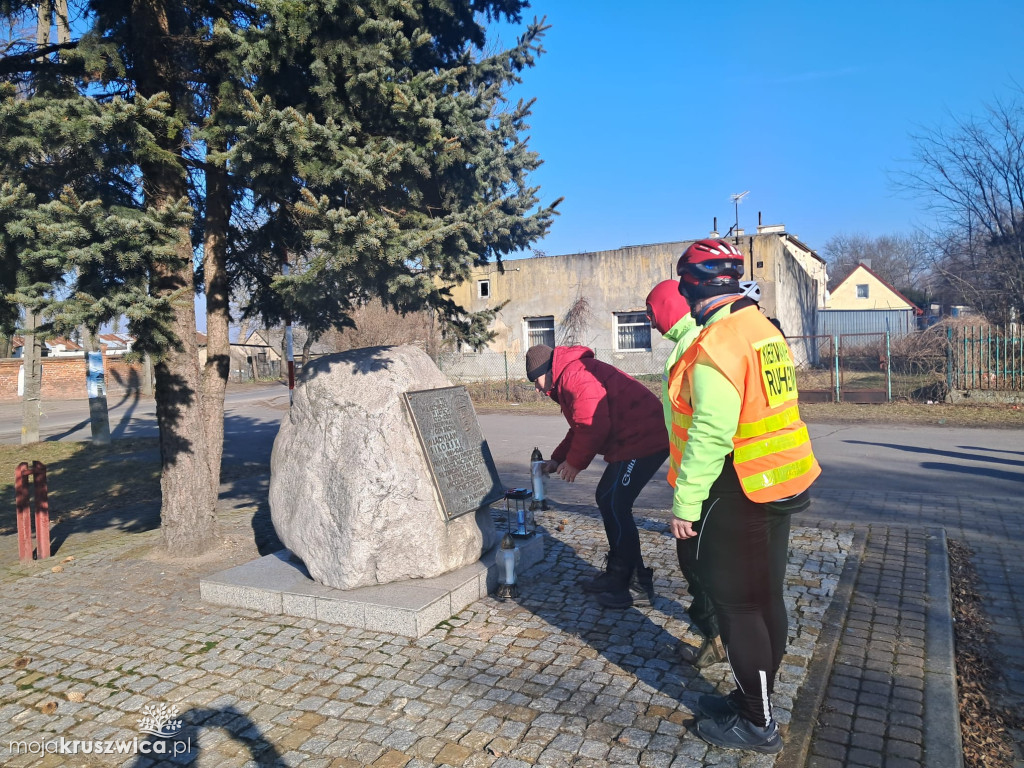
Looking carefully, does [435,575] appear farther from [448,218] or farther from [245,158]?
[245,158]

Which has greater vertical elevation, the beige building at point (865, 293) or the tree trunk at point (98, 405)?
the beige building at point (865, 293)

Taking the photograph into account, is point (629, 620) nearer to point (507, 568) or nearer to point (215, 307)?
point (507, 568)

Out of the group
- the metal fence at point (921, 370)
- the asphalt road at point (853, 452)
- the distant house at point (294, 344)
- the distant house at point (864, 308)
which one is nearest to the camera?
the asphalt road at point (853, 452)

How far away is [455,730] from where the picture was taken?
3.23 meters

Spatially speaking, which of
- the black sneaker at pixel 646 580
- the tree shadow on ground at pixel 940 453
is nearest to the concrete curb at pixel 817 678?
the black sneaker at pixel 646 580

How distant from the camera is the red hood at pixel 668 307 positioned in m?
3.85

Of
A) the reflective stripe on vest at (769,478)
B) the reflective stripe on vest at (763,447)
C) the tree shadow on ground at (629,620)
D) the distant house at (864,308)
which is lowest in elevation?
the tree shadow on ground at (629,620)

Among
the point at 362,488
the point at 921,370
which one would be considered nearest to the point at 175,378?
the point at 362,488

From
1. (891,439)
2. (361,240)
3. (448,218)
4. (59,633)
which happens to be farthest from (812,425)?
(59,633)

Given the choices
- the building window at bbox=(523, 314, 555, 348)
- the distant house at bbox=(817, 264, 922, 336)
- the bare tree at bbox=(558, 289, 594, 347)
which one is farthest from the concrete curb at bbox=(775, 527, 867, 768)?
the distant house at bbox=(817, 264, 922, 336)

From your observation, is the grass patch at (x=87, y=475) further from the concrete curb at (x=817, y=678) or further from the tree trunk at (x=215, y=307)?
the concrete curb at (x=817, y=678)

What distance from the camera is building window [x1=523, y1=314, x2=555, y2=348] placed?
2625 centimetres

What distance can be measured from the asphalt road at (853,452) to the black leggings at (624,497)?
3387 millimetres

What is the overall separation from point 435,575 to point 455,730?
1.66 m
